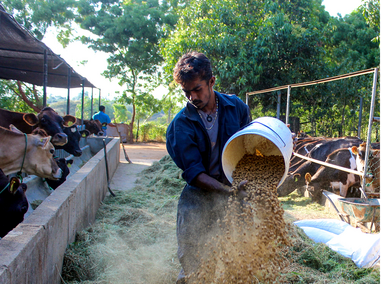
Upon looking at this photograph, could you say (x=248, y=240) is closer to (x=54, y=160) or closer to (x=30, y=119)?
(x=54, y=160)

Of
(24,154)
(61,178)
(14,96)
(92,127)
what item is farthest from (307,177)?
(14,96)

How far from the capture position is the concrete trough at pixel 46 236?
1.79 m

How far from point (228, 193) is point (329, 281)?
Answer: 1.43 meters

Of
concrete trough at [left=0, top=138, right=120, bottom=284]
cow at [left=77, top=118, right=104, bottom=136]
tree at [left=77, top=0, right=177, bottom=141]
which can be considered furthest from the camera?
tree at [left=77, top=0, right=177, bottom=141]

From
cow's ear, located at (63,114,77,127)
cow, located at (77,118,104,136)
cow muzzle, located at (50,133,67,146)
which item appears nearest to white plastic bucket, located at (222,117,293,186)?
cow muzzle, located at (50,133,67,146)

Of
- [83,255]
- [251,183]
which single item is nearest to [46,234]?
[83,255]

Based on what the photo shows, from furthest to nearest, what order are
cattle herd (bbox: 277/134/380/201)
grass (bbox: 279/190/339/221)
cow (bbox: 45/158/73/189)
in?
cattle herd (bbox: 277/134/380/201), cow (bbox: 45/158/73/189), grass (bbox: 279/190/339/221)

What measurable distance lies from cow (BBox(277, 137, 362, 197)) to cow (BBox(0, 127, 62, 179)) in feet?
13.9

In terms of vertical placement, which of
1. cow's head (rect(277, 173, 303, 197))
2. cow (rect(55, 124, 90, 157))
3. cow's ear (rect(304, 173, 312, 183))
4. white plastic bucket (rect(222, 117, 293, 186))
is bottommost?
cow's head (rect(277, 173, 303, 197))

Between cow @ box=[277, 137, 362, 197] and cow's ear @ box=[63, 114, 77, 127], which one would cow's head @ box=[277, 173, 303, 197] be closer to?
cow @ box=[277, 137, 362, 197]

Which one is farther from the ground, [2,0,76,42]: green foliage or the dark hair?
[2,0,76,42]: green foliage

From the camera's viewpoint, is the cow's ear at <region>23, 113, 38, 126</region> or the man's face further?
the cow's ear at <region>23, 113, 38, 126</region>

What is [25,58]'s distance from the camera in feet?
24.5

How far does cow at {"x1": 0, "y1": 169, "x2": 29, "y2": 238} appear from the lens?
9.73 feet
